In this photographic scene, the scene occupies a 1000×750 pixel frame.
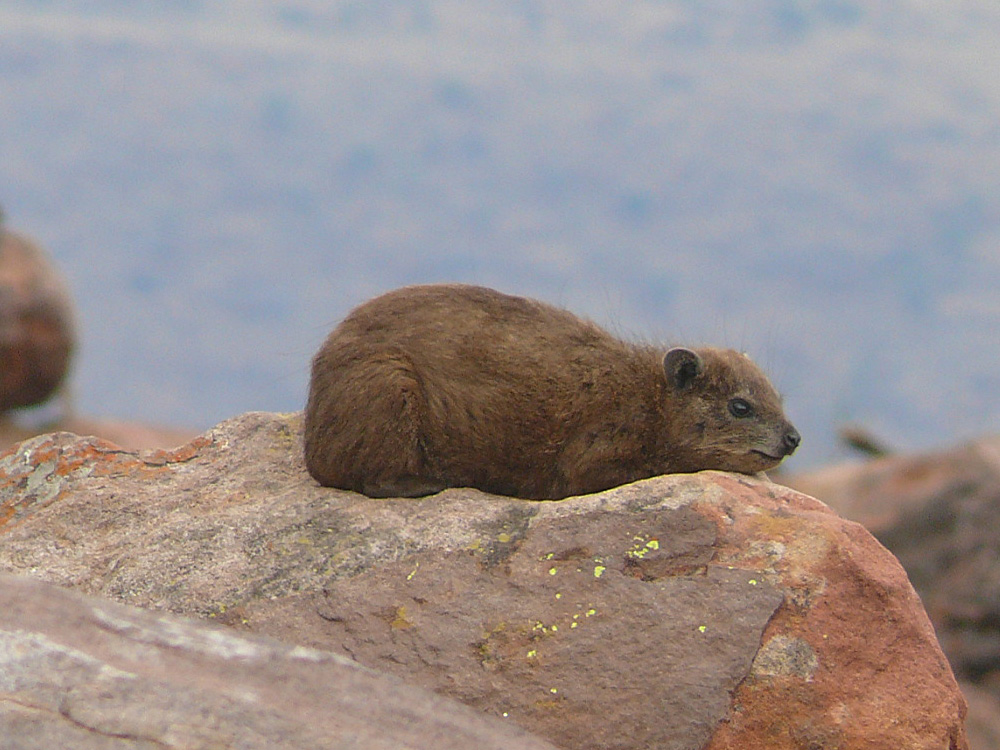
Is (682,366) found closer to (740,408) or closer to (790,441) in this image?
(740,408)

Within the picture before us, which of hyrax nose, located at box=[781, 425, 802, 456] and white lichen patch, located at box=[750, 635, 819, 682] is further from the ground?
hyrax nose, located at box=[781, 425, 802, 456]

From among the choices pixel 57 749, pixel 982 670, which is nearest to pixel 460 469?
pixel 57 749

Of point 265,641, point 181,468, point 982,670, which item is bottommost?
point 982,670

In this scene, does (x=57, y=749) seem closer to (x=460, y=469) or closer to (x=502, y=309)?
(x=460, y=469)

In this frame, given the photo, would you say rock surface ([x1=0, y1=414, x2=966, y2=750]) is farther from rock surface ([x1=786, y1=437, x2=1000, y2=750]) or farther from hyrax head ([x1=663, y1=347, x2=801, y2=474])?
rock surface ([x1=786, y1=437, x2=1000, y2=750])

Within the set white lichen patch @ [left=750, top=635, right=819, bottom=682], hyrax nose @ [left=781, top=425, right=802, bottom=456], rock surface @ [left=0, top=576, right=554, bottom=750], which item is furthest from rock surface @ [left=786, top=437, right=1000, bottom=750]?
rock surface @ [left=0, top=576, right=554, bottom=750]

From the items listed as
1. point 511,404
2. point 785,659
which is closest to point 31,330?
point 511,404
